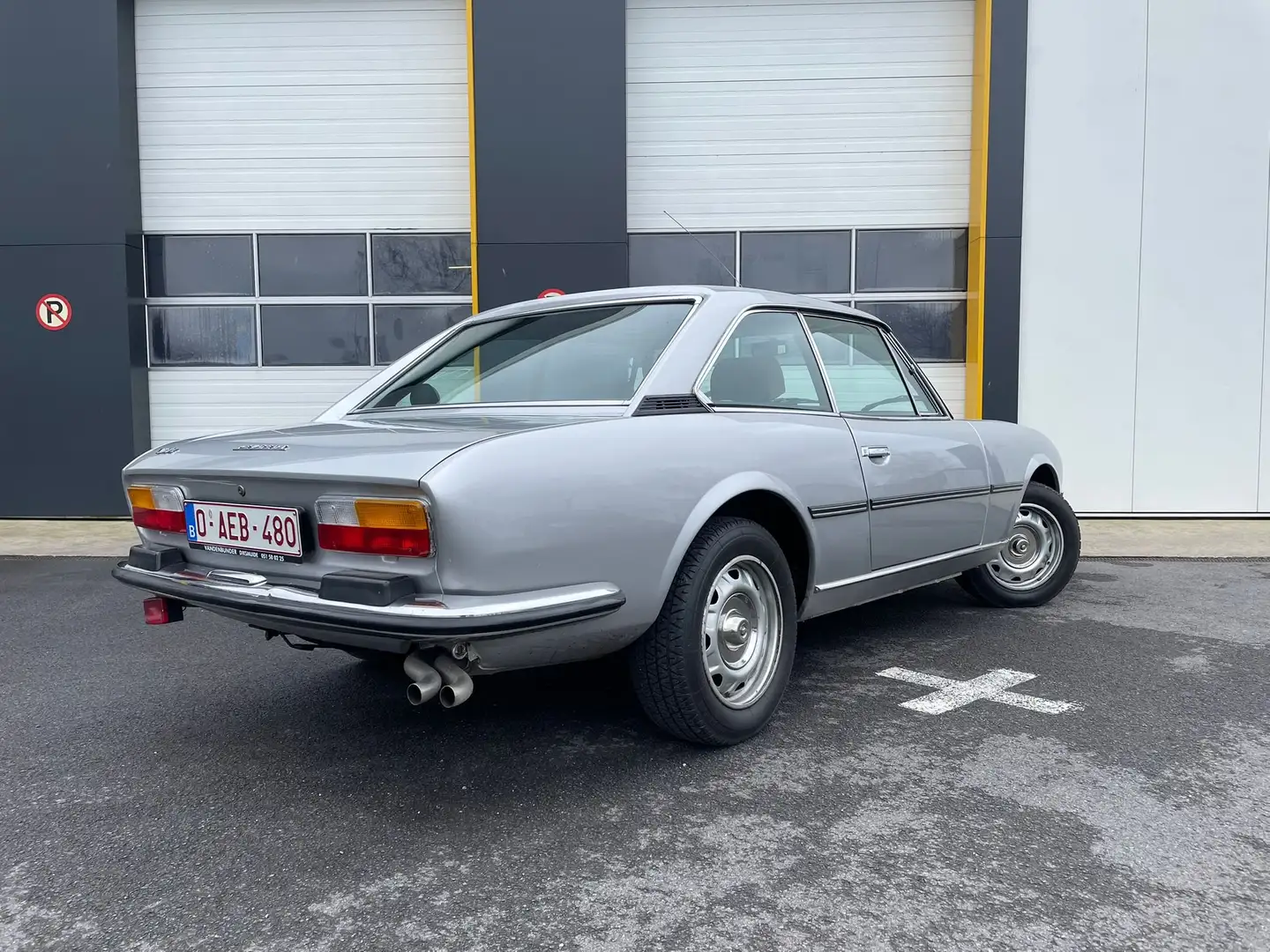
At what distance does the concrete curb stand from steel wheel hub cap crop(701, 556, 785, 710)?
15.3 ft

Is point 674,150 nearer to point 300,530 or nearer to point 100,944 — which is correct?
point 300,530

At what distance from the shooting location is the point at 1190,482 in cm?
887

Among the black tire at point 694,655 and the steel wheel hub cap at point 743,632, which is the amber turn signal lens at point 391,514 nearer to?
the black tire at point 694,655

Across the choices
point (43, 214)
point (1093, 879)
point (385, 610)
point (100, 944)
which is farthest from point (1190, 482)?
point (43, 214)

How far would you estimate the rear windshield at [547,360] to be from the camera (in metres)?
3.12

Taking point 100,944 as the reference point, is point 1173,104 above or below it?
above

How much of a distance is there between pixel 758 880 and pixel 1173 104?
8.84 m

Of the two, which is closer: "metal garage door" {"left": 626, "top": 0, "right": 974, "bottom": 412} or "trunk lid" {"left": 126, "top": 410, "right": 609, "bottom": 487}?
"trunk lid" {"left": 126, "top": 410, "right": 609, "bottom": 487}

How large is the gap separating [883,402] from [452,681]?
2.28m

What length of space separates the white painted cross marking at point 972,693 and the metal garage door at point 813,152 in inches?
233

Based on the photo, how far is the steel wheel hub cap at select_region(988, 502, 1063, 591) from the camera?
5004 mm

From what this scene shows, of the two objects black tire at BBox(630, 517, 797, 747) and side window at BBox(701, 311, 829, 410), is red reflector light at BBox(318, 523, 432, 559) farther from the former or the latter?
side window at BBox(701, 311, 829, 410)

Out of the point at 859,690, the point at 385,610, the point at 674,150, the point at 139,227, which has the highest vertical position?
the point at 674,150

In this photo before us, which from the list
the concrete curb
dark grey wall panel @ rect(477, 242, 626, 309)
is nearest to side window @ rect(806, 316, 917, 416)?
the concrete curb
